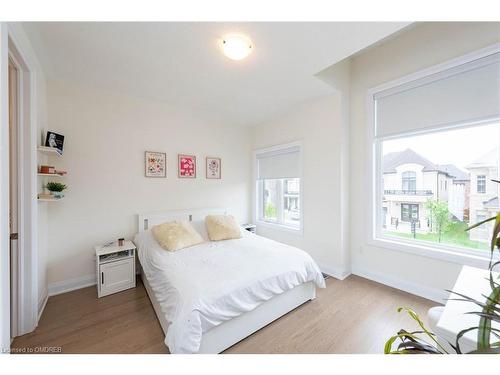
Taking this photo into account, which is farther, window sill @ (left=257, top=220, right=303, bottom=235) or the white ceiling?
window sill @ (left=257, top=220, right=303, bottom=235)

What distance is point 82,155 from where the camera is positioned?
8.04ft

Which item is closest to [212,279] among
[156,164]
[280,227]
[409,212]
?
[156,164]

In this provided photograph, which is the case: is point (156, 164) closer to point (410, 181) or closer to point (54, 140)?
point (54, 140)

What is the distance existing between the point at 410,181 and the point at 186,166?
124 inches

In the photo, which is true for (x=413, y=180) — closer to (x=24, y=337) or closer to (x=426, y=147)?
(x=426, y=147)

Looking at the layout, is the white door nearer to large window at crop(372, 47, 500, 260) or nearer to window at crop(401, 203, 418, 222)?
large window at crop(372, 47, 500, 260)

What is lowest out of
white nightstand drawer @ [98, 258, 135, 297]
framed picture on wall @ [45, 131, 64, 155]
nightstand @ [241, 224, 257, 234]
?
white nightstand drawer @ [98, 258, 135, 297]

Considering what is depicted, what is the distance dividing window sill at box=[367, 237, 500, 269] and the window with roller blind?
118 cm

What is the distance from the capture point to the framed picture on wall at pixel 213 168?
3.49m

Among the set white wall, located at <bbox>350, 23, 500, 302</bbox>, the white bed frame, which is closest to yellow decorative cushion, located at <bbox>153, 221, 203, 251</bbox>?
the white bed frame

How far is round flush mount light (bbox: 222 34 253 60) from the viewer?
164 cm

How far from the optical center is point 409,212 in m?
2.46

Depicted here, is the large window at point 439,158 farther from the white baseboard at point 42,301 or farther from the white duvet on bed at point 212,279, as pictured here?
the white baseboard at point 42,301
